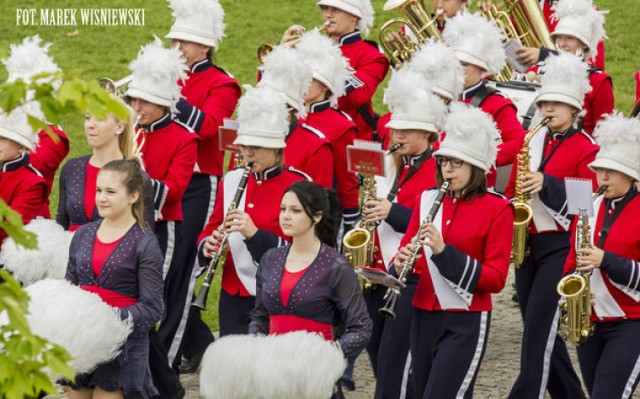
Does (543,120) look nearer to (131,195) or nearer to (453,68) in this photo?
(453,68)

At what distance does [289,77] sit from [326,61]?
1.66 feet

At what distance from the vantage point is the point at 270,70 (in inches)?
364

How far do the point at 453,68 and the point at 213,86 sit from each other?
1.68 metres

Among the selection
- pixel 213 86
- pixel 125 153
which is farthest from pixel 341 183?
pixel 125 153

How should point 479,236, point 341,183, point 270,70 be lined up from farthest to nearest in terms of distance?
point 341,183, point 270,70, point 479,236

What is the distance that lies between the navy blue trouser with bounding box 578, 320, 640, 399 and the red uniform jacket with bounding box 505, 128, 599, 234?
0.99 meters

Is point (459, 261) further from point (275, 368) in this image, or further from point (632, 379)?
point (275, 368)

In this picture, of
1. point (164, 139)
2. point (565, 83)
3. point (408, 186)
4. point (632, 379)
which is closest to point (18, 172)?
point (164, 139)

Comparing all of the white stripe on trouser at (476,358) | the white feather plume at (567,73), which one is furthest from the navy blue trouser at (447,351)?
the white feather plume at (567,73)

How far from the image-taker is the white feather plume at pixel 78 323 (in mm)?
7312

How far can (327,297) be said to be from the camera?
7445mm

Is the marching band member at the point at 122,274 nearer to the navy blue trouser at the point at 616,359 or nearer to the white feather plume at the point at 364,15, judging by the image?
the navy blue trouser at the point at 616,359

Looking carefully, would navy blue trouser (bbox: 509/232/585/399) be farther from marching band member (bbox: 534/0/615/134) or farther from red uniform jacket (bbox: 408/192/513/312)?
marching band member (bbox: 534/0/615/134)

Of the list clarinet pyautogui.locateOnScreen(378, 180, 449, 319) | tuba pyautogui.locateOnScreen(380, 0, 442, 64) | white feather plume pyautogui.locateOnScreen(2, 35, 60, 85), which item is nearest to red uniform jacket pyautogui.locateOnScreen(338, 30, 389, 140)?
tuba pyautogui.locateOnScreen(380, 0, 442, 64)
